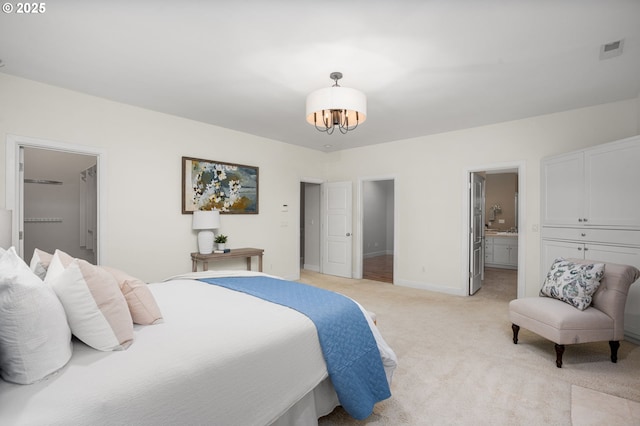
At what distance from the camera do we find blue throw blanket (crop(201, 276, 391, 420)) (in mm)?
1681

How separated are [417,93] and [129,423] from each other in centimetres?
354

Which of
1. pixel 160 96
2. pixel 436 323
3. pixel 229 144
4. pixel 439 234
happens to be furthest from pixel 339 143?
pixel 436 323

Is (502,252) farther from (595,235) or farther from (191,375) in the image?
(191,375)

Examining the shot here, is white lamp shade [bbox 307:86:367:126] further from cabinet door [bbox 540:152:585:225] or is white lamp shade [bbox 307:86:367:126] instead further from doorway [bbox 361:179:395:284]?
doorway [bbox 361:179:395:284]

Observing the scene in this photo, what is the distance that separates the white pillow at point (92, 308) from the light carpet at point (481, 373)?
4.20ft

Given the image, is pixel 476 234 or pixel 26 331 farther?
pixel 476 234

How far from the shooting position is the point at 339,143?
5.74 metres

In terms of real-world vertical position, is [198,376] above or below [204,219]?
below

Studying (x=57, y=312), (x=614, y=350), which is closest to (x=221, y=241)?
(x=57, y=312)

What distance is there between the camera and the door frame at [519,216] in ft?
14.0

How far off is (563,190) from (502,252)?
3669mm

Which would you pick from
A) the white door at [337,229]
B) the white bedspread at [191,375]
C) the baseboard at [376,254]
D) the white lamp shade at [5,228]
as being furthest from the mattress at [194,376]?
the baseboard at [376,254]

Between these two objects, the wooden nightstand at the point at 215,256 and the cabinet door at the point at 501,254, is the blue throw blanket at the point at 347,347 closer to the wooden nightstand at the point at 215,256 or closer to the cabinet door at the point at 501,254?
the wooden nightstand at the point at 215,256

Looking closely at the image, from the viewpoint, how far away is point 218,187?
468 cm
